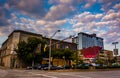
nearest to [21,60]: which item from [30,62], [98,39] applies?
[30,62]

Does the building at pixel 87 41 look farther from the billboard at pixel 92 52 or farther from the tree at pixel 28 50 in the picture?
the tree at pixel 28 50

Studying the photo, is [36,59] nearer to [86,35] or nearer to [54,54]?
[54,54]

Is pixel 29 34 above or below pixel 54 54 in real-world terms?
above

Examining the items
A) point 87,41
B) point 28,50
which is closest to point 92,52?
point 28,50

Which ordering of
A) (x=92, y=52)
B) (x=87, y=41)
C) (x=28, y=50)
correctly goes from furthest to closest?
(x=87, y=41)
(x=92, y=52)
(x=28, y=50)

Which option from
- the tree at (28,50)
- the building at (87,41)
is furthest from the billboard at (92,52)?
the building at (87,41)

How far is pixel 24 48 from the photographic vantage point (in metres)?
67.4

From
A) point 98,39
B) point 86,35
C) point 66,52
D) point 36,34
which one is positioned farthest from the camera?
point 98,39

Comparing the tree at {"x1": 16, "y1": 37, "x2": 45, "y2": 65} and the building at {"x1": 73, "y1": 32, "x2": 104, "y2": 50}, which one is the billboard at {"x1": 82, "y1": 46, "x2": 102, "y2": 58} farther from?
the building at {"x1": 73, "y1": 32, "x2": 104, "y2": 50}

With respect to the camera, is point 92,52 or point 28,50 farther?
point 92,52

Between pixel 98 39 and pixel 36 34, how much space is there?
109513 millimetres

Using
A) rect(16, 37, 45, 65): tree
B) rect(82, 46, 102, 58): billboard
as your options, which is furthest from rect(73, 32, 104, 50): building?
rect(16, 37, 45, 65): tree

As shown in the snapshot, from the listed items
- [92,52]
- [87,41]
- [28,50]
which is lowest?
[92,52]

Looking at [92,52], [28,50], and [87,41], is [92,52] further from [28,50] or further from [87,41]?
[87,41]
